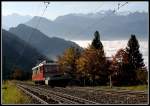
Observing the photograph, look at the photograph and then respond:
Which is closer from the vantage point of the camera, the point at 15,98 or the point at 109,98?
the point at 109,98

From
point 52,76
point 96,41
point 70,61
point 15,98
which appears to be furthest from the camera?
point 96,41

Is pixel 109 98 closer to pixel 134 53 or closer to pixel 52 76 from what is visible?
pixel 52 76

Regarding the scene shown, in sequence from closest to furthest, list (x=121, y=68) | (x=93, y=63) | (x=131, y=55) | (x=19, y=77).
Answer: (x=93, y=63)
(x=121, y=68)
(x=131, y=55)
(x=19, y=77)

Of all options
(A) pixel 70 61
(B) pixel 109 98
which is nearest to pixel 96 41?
(A) pixel 70 61

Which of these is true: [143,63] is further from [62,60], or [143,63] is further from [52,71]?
[52,71]

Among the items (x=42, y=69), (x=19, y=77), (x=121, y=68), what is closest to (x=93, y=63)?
(x=121, y=68)

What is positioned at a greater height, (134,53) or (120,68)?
(134,53)

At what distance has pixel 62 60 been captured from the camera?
71875 mm

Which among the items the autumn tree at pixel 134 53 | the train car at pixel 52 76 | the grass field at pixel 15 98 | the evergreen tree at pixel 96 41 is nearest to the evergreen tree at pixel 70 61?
the evergreen tree at pixel 96 41

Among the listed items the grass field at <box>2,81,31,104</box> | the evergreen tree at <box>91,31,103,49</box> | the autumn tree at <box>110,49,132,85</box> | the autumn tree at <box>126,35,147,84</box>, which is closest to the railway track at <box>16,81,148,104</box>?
the grass field at <box>2,81,31,104</box>

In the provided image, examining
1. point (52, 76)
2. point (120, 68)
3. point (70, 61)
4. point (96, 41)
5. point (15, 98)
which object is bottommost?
point (15, 98)

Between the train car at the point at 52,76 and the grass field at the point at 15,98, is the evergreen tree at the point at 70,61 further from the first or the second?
the grass field at the point at 15,98

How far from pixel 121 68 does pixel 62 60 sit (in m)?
15.2

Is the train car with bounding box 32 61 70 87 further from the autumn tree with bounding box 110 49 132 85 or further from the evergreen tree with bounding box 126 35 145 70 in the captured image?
the evergreen tree with bounding box 126 35 145 70
